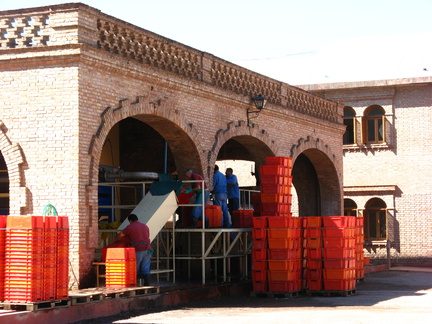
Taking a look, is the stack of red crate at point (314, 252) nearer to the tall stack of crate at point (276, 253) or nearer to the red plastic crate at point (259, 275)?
the tall stack of crate at point (276, 253)

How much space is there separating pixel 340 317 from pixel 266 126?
9.69 m

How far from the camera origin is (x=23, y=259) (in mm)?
12844

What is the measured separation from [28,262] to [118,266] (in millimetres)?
2628

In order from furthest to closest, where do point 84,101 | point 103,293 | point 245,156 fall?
point 245,156
point 84,101
point 103,293

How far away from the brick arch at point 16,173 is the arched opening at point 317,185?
13.5 metres

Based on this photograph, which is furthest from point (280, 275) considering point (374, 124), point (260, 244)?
point (374, 124)

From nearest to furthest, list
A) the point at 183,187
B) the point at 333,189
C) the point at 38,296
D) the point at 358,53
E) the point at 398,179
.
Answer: the point at 38,296, the point at 183,187, the point at 333,189, the point at 398,179, the point at 358,53

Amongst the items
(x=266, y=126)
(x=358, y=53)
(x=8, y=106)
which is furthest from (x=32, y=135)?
(x=358, y=53)

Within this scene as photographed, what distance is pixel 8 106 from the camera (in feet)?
52.4

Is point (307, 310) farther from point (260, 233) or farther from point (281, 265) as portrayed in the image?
point (260, 233)

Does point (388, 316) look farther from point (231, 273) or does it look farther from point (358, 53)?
point (358, 53)

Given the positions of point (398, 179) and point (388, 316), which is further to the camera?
point (398, 179)

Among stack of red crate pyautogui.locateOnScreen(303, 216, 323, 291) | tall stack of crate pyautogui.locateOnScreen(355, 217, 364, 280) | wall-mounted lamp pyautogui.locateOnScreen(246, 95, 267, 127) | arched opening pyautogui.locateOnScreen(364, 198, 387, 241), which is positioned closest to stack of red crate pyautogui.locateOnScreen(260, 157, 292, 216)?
stack of red crate pyautogui.locateOnScreen(303, 216, 323, 291)

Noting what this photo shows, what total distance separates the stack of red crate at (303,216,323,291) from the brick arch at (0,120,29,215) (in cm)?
634
